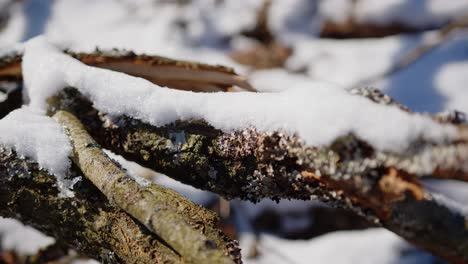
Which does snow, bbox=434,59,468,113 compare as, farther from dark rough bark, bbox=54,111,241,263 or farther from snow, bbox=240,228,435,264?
dark rough bark, bbox=54,111,241,263

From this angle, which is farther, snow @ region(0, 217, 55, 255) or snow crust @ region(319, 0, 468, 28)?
snow crust @ region(319, 0, 468, 28)

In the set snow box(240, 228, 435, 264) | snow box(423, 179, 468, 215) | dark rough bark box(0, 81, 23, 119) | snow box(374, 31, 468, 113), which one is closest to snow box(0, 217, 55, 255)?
dark rough bark box(0, 81, 23, 119)

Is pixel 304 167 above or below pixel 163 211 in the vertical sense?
above

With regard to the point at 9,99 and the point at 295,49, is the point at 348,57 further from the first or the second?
the point at 9,99

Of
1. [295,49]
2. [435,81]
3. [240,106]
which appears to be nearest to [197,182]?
[240,106]

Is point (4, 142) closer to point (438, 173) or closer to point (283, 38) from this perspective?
point (438, 173)

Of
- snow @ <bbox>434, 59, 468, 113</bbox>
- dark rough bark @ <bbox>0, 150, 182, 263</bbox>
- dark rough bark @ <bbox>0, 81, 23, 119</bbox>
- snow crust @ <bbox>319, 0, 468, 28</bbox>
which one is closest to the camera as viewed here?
dark rough bark @ <bbox>0, 150, 182, 263</bbox>

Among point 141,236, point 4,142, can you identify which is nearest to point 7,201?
point 4,142
